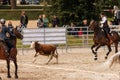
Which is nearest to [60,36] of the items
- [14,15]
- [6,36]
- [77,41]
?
[77,41]

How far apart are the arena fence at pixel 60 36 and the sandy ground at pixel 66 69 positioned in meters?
1.02

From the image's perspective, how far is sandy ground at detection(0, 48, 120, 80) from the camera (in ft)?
59.1

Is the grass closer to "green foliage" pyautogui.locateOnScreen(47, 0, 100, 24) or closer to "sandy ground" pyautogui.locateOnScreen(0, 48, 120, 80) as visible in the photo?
"sandy ground" pyautogui.locateOnScreen(0, 48, 120, 80)

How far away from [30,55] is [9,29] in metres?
9.80

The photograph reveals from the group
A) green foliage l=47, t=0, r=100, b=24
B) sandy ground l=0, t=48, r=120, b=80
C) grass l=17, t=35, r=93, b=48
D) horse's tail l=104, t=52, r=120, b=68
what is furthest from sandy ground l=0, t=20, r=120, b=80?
green foliage l=47, t=0, r=100, b=24

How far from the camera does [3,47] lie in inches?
699

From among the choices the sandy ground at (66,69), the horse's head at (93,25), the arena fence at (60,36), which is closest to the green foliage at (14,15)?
the arena fence at (60,36)

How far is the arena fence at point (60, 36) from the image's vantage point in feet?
94.0

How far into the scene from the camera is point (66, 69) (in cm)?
2047

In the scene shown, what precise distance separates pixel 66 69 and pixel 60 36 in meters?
8.90

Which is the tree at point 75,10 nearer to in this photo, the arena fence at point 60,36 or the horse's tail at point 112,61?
the arena fence at point 60,36

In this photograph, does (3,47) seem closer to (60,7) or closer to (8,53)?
(8,53)

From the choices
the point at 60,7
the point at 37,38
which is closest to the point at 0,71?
the point at 37,38

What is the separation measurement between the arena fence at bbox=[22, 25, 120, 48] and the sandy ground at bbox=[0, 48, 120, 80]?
3.33ft
